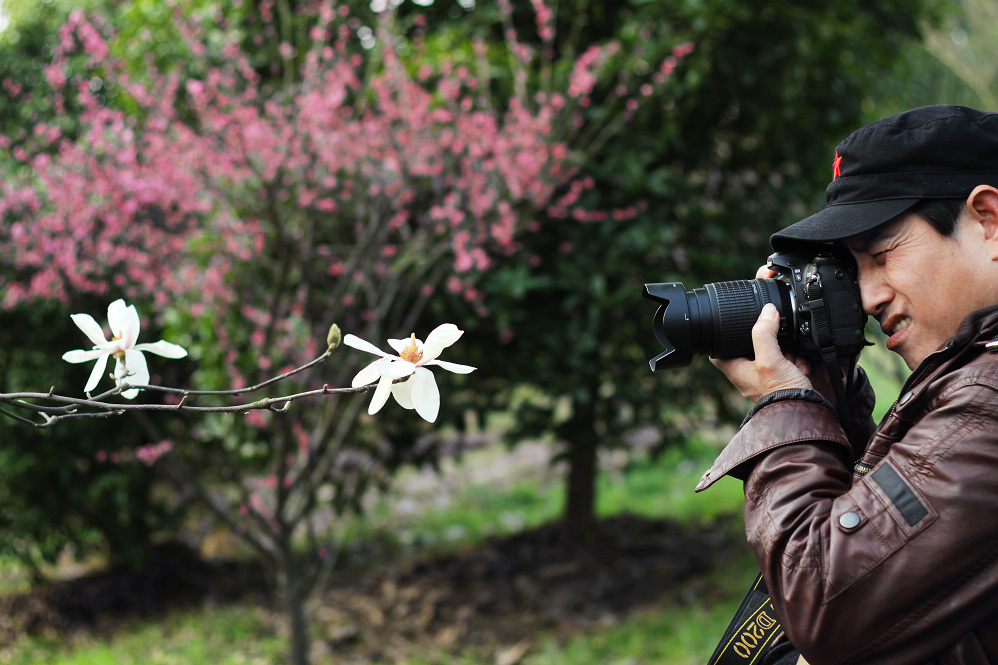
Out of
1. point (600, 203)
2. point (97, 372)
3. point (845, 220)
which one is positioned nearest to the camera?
Result: point (97, 372)

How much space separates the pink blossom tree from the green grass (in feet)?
1.78

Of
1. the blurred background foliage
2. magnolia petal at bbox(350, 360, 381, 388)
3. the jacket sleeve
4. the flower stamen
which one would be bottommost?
the jacket sleeve

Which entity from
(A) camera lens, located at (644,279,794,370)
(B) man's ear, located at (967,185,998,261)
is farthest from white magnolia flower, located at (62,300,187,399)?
(B) man's ear, located at (967,185,998,261)

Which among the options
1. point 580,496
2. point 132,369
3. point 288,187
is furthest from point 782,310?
point 580,496

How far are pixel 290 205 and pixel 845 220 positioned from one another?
8.46 ft

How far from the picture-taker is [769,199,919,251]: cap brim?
1.07 meters

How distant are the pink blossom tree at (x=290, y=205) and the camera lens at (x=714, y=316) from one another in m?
1.84

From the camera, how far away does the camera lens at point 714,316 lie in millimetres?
1254

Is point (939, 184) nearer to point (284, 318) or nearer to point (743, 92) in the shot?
point (284, 318)

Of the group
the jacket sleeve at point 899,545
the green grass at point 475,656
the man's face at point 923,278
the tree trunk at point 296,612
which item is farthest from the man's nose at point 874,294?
the tree trunk at point 296,612

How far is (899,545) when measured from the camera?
909 mm

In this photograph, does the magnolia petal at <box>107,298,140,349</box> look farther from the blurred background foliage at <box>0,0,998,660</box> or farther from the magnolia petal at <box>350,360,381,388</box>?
the blurred background foliage at <box>0,0,998,660</box>

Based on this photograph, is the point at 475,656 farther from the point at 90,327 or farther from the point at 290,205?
the point at 90,327

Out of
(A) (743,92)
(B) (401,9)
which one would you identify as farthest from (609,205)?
(B) (401,9)
